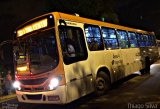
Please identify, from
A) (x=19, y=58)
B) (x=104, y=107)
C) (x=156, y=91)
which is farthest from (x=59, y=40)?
(x=156, y=91)

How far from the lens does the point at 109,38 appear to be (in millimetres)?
11078

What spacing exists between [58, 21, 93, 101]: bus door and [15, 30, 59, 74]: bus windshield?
33 cm

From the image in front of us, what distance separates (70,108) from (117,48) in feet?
13.4

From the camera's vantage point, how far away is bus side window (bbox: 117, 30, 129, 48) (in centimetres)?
1221

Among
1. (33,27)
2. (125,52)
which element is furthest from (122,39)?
(33,27)

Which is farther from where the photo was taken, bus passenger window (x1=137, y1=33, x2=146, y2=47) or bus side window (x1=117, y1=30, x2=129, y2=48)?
bus passenger window (x1=137, y1=33, x2=146, y2=47)

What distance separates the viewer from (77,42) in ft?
28.6

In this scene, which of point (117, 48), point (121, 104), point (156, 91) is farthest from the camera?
point (117, 48)

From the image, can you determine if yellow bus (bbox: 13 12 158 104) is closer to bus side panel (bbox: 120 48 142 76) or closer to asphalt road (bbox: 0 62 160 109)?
asphalt road (bbox: 0 62 160 109)

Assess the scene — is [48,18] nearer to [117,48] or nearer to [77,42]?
[77,42]

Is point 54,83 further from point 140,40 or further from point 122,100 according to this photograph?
point 140,40

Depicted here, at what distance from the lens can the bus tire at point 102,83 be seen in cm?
972

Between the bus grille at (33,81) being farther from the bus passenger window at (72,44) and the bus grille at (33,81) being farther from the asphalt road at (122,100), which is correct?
the asphalt road at (122,100)

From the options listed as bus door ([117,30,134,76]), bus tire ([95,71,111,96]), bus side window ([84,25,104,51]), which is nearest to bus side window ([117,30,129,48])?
bus door ([117,30,134,76])
